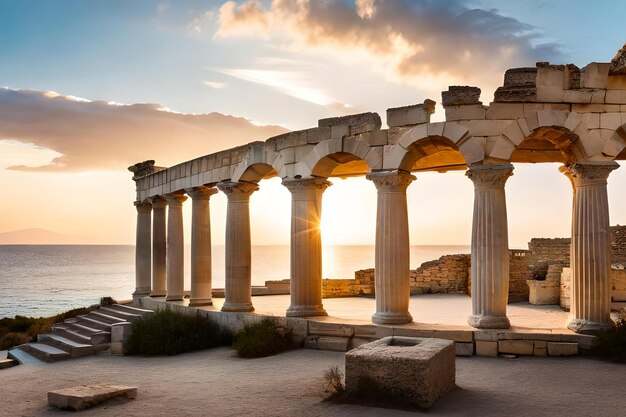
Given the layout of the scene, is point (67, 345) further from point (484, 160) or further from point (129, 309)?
point (484, 160)

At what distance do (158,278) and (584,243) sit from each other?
16.1 metres

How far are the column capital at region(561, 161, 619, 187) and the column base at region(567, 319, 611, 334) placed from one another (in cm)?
302

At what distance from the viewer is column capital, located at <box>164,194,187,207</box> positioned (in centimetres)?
2217

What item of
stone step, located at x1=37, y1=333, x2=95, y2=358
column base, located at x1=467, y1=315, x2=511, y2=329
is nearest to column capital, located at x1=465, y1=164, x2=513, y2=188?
column base, located at x1=467, y1=315, x2=511, y2=329

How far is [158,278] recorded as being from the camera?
23703 millimetres

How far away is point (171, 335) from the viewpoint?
52.9ft

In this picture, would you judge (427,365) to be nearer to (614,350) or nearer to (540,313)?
(614,350)

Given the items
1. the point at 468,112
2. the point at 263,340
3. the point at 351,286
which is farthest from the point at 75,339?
the point at 468,112

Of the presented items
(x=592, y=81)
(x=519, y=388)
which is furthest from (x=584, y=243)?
(x=519, y=388)

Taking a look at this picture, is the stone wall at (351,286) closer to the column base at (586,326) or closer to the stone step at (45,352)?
the stone step at (45,352)

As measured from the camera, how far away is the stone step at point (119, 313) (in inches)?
807

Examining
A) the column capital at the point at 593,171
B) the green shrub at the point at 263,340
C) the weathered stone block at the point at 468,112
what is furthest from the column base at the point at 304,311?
the column capital at the point at 593,171

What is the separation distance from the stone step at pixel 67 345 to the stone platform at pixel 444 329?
347 centimetres

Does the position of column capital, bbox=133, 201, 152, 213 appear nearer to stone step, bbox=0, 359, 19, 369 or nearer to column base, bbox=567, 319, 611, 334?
stone step, bbox=0, 359, 19, 369
